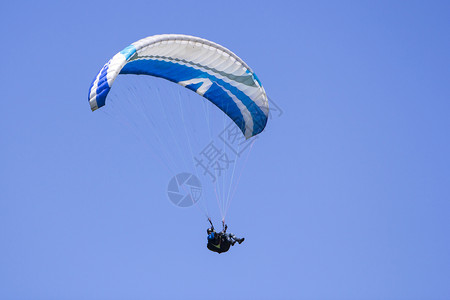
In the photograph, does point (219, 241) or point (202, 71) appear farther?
point (202, 71)

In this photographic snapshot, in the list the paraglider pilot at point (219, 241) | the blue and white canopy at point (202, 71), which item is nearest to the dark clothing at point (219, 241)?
the paraglider pilot at point (219, 241)

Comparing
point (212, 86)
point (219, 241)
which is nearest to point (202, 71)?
point (212, 86)

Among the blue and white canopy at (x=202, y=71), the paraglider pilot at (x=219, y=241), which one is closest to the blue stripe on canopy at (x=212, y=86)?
the blue and white canopy at (x=202, y=71)

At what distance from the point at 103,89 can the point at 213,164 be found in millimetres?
5664

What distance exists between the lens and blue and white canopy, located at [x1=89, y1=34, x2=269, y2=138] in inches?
830

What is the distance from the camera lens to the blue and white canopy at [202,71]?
69.2 ft

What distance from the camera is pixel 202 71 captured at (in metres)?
23.7

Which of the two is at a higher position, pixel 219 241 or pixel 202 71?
pixel 202 71

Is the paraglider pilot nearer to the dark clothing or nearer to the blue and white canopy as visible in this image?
the dark clothing

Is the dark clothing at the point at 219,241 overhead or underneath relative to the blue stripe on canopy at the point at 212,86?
underneath

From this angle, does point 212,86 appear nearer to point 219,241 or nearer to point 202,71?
point 202,71

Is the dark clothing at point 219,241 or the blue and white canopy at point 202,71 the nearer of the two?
the blue and white canopy at point 202,71

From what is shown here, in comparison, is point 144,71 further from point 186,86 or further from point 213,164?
point 213,164

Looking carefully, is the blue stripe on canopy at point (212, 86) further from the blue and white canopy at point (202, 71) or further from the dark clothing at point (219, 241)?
the dark clothing at point (219, 241)
